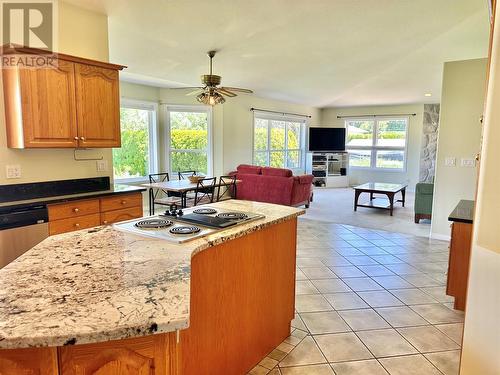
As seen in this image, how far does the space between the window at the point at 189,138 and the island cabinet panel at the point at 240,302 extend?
5.09 meters

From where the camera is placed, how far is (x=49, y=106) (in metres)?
2.74

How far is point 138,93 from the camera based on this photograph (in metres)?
6.48

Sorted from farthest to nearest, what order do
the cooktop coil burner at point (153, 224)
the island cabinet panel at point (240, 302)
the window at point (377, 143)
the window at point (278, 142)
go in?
the window at point (377, 143) → the window at point (278, 142) → the cooktop coil burner at point (153, 224) → the island cabinet panel at point (240, 302)

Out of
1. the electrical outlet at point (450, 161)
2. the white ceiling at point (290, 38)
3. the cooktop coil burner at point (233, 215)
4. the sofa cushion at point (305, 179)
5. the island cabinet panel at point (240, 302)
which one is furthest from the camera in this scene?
the sofa cushion at point (305, 179)

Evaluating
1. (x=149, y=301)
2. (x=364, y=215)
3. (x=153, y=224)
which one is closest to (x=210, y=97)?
(x=153, y=224)

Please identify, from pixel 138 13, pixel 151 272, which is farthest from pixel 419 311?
pixel 138 13

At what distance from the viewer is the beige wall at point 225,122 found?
6721 millimetres

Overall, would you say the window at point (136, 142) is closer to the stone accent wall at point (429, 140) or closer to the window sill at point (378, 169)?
the window sill at point (378, 169)

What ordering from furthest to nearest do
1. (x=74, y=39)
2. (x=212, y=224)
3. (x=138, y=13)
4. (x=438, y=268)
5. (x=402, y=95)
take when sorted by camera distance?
(x=402, y=95), (x=438, y=268), (x=138, y=13), (x=74, y=39), (x=212, y=224)

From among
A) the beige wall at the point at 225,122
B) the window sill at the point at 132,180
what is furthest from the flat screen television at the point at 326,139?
the window sill at the point at 132,180

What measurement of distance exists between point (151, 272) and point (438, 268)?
11.8 feet

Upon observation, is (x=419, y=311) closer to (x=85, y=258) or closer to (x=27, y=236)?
(x=85, y=258)

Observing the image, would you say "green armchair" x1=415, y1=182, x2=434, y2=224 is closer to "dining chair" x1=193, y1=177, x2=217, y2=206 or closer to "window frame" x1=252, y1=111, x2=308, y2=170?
"dining chair" x1=193, y1=177, x2=217, y2=206

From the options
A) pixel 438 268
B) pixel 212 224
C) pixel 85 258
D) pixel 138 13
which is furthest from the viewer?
pixel 438 268
